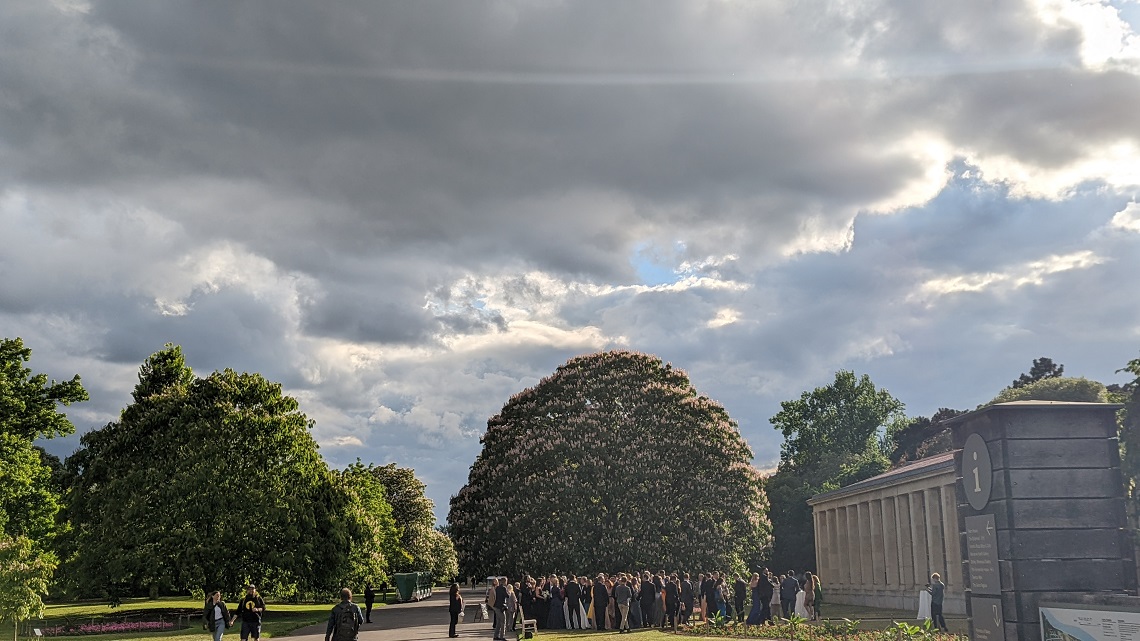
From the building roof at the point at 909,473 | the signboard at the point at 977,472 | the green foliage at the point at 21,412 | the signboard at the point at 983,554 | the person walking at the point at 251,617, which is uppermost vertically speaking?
the green foliage at the point at 21,412

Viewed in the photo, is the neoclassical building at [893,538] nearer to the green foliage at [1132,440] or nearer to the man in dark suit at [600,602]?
the green foliage at [1132,440]

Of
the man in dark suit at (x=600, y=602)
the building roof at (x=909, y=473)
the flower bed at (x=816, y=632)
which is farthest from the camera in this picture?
the building roof at (x=909, y=473)

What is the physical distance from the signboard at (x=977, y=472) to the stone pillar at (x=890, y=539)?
3321 cm

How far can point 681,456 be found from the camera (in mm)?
44781

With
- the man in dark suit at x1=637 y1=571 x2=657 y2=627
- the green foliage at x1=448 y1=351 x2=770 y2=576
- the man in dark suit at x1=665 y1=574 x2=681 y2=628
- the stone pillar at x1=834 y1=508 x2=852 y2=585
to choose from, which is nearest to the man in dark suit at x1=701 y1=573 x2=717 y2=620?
the man in dark suit at x1=665 y1=574 x2=681 y2=628

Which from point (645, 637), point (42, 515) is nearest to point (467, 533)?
point (645, 637)

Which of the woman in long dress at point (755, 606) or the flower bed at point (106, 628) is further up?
the woman in long dress at point (755, 606)

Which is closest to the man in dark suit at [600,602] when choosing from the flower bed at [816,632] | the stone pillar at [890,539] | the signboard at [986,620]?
the flower bed at [816,632]

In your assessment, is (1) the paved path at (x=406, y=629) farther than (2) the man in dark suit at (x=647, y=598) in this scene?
No

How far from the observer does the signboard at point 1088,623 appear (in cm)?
1499

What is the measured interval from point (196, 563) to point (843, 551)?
35.4m

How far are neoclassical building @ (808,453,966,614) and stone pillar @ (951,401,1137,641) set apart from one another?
2513 cm

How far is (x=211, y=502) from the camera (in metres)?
40.4

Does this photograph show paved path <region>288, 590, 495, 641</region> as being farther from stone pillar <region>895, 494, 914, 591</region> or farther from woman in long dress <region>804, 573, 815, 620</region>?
A: stone pillar <region>895, 494, 914, 591</region>
